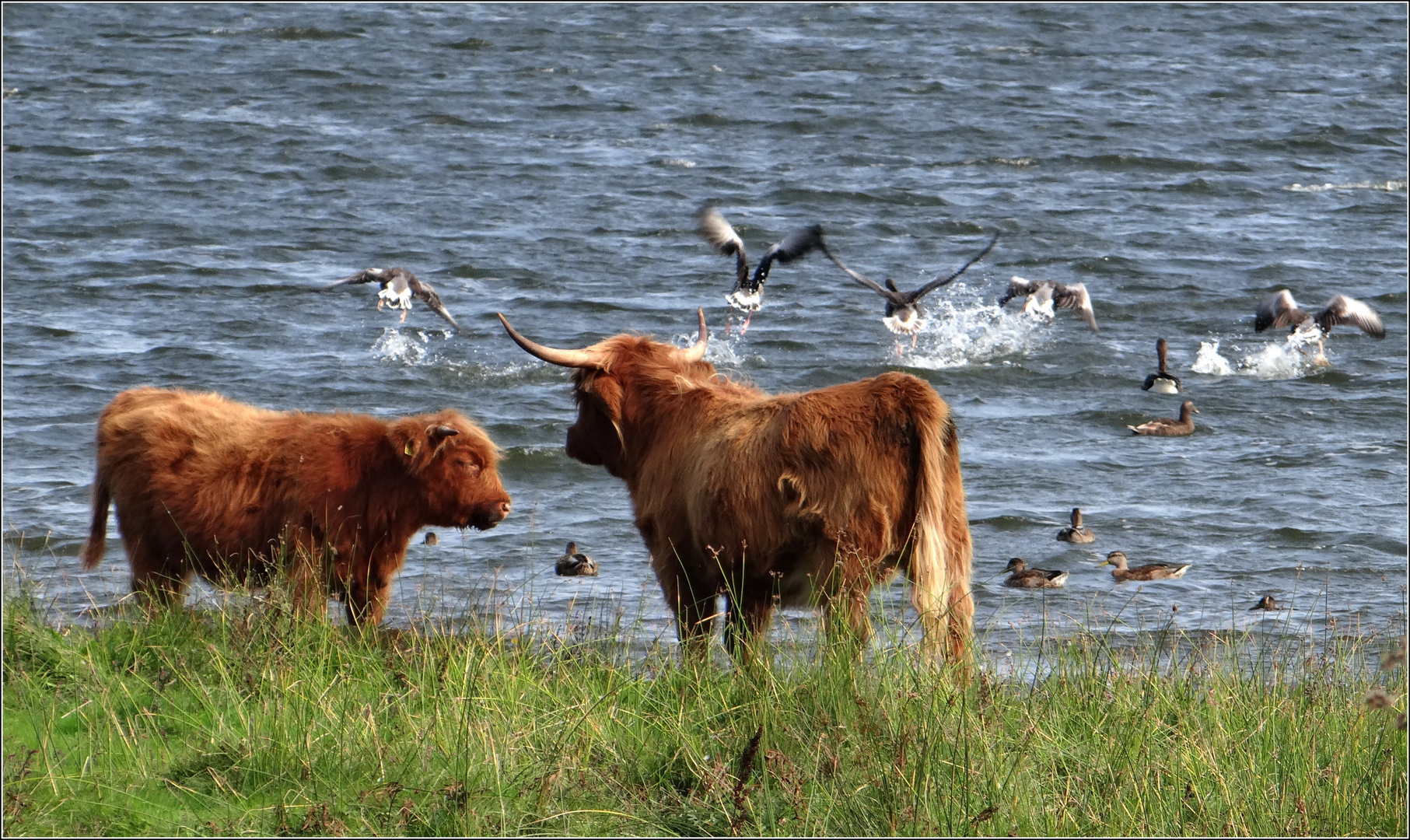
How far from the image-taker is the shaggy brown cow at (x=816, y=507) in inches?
204

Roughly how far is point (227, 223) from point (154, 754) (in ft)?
51.1

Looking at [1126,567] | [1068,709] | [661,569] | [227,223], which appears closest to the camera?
[1068,709]

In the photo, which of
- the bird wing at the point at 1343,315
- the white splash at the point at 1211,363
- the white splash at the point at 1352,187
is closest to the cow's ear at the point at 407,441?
the white splash at the point at 1211,363

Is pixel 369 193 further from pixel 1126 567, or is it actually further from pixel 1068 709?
pixel 1068 709

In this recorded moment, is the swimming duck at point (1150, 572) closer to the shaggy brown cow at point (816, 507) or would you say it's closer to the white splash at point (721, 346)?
the shaggy brown cow at point (816, 507)

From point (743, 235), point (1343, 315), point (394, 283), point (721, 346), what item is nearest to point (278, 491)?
point (394, 283)

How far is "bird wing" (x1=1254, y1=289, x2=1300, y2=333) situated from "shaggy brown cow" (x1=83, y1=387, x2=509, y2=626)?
33.8 ft

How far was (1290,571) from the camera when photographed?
30.7ft

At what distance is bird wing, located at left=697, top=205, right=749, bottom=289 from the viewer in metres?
15.0

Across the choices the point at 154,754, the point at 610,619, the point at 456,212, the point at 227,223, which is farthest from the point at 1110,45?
the point at 154,754

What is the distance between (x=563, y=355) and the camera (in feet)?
20.0

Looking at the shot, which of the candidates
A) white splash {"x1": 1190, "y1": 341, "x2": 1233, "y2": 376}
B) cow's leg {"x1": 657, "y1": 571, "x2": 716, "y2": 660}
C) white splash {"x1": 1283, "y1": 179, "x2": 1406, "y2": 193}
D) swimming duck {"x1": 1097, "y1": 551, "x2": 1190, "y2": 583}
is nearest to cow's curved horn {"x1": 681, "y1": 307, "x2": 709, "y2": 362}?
cow's leg {"x1": 657, "y1": 571, "x2": 716, "y2": 660}

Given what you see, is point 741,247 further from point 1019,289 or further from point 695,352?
point 695,352

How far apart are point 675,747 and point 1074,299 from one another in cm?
1208
